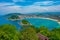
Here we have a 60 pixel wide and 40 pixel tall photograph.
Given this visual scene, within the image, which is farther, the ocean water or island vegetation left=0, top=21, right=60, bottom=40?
the ocean water

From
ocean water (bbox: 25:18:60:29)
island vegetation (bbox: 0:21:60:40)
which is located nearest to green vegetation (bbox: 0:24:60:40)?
island vegetation (bbox: 0:21:60:40)

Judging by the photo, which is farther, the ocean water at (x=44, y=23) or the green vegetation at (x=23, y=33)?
the ocean water at (x=44, y=23)

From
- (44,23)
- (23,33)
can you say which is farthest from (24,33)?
(44,23)

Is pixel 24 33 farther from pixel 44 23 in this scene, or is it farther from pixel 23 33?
pixel 44 23

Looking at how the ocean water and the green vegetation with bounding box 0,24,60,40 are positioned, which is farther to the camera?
the ocean water

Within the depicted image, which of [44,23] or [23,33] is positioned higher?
[23,33]

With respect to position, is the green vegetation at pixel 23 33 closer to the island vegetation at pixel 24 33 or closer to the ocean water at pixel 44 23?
the island vegetation at pixel 24 33

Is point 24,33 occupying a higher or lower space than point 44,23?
higher

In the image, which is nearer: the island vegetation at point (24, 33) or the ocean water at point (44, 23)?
the island vegetation at point (24, 33)

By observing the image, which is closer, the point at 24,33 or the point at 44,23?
the point at 24,33

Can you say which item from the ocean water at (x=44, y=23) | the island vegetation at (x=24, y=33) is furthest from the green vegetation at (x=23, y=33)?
the ocean water at (x=44, y=23)

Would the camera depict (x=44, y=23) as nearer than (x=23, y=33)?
No

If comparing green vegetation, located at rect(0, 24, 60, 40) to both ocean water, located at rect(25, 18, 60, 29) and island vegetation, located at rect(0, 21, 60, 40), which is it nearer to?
island vegetation, located at rect(0, 21, 60, 40)
